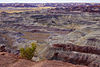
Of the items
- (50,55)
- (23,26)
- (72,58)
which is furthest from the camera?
(23,26)

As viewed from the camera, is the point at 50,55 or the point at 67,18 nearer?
the point at 50,55

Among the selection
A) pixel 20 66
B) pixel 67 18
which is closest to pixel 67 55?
pixel 20 66

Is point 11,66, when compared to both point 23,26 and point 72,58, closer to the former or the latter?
point 72,58

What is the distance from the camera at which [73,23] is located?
100500mm

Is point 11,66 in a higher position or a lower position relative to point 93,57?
higher

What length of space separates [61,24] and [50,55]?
60.0 m

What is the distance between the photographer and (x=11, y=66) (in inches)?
1004

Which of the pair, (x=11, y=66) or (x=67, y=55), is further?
(x=67, y=55)

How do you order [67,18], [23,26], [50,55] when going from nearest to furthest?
[50,55] < [23,26] < [67,18]

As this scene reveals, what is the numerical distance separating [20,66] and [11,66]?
4.75 feet

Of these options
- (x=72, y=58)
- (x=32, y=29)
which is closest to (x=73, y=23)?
(x=32, y=29)

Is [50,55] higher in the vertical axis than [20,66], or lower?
lower

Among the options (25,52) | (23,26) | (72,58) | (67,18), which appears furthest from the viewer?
(67,18)

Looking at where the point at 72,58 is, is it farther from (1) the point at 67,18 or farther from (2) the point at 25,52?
(1) the point at 67,18
